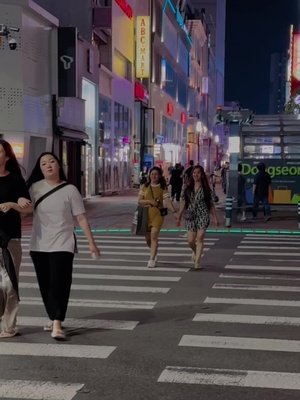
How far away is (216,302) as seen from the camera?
7797 millimetres

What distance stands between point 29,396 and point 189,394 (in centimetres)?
123

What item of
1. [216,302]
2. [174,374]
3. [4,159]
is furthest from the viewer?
[216,302]

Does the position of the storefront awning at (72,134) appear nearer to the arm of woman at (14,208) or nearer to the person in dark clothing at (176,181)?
the person in dark clothing at (176,181)

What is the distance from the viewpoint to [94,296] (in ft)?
26.9

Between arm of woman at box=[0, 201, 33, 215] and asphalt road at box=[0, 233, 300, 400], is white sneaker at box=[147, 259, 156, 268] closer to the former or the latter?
asphalt road at box=[0, 233, 300, 400]

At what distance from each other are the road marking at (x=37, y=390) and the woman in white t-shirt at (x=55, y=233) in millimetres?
1239

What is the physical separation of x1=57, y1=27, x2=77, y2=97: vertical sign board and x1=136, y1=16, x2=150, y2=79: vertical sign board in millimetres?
18539

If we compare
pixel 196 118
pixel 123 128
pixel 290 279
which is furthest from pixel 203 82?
pixel 290 279

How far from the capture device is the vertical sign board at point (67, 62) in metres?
24.0

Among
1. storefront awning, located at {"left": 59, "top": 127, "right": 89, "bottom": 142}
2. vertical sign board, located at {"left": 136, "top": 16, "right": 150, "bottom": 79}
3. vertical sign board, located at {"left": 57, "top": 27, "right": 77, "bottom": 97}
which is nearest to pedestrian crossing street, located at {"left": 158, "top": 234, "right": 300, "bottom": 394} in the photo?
vertical sign board, located at {"left": 57, "top": 27, "right": 77, "bottom": 97}

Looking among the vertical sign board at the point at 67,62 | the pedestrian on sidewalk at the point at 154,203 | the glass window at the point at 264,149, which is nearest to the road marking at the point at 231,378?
the pedestrian on sidewalk at the point at 154,203

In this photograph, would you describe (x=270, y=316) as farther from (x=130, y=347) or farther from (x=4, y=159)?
(x=4, y=159)

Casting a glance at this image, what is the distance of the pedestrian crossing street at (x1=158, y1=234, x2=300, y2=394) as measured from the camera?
4938 mm

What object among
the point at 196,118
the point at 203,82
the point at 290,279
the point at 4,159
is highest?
the point at 203,82
